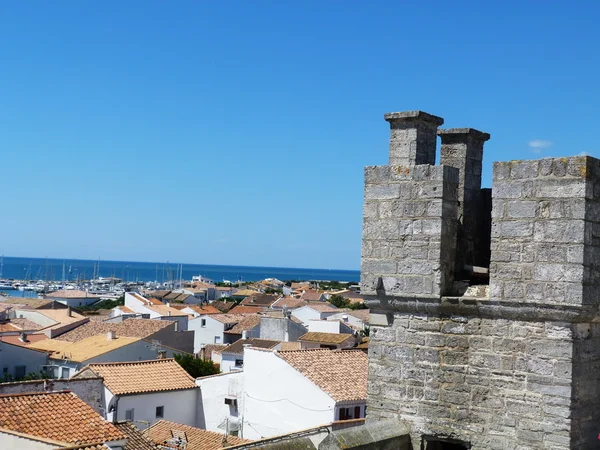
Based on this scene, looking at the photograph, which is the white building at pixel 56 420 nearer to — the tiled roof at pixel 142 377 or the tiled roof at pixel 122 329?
the tiled roof at pixel 142 377

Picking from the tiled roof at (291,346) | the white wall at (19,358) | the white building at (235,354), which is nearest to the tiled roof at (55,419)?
the white wall at (19,358)

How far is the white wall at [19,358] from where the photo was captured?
149 ft

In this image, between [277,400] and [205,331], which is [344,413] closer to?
[277,400]

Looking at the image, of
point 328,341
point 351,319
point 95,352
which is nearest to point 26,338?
point 95,352

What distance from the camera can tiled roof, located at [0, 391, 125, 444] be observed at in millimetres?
19781

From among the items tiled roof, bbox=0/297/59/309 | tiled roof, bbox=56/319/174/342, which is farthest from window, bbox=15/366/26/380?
tiled roof, bbox=0/297/59/309

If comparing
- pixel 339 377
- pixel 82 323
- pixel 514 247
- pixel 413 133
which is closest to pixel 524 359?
pixel 514 247

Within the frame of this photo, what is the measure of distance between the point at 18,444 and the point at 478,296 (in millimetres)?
12764

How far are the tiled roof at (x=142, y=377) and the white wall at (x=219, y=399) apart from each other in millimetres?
793

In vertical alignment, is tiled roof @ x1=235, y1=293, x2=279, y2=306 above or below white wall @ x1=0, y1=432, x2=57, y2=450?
below

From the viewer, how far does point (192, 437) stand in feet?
88.8

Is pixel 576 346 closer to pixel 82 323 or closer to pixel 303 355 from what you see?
pixel 303 355

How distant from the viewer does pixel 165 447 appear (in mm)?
24734

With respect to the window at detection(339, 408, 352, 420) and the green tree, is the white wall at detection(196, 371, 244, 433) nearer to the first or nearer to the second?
the window at detection(339, 408, 352, 420)
